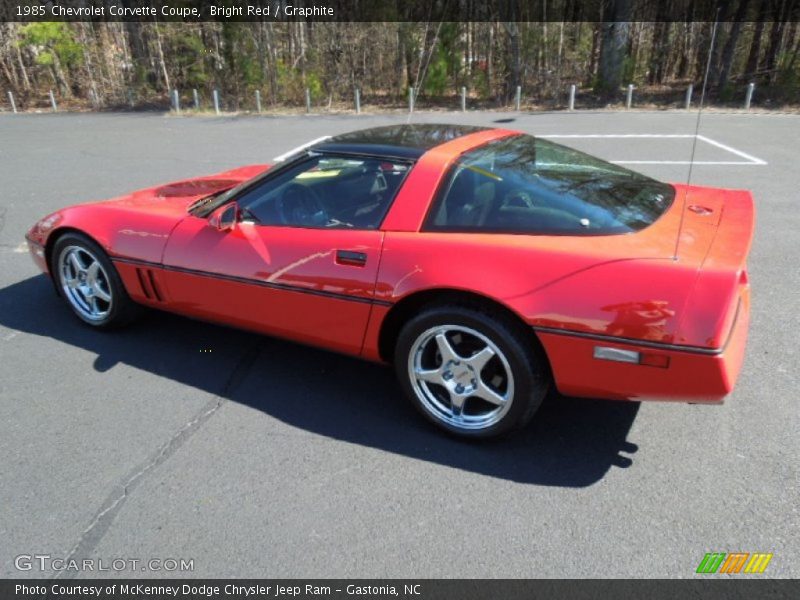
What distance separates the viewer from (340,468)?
2.75 m

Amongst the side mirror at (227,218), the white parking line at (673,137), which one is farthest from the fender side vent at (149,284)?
the white parking line at (673,137)

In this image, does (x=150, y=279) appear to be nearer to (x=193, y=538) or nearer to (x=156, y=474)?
(x=156, y=474)

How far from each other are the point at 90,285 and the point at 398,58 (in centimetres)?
2166

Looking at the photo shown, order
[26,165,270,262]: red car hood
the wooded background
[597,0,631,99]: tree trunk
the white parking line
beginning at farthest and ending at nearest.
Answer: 1. the wooded background
2. [597,0,631,99]: tree trunk
3. the white parking line
4. [26,165,270,262]: red car hood

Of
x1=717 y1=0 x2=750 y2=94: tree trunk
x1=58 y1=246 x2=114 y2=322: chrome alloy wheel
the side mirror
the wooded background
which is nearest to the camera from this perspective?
the side mirror

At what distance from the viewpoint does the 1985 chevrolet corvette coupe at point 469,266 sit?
7.81 ft

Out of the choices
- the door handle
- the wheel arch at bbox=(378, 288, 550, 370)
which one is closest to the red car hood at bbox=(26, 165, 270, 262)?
the door handle

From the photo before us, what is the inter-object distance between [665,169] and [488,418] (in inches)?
295

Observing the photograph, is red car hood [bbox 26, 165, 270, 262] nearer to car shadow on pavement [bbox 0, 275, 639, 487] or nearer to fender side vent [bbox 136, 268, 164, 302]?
fender side vent [bbox 136, 268, 164, 302]

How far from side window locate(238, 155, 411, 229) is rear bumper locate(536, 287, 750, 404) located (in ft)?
3.57

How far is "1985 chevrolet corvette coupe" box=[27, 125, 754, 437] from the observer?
238 centimetres

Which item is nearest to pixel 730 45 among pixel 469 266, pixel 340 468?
pixel 469 266
